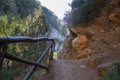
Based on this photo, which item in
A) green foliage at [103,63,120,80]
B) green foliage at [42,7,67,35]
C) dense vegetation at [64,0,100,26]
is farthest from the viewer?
green foliage at [42,7,67,35]

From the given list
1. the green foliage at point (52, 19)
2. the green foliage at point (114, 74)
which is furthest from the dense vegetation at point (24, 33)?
the green foliage at point (52, 19)

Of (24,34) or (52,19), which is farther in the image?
(52,19)

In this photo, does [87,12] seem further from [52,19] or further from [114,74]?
[52,19]

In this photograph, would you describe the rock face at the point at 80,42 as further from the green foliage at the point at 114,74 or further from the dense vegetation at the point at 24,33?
the green foliage at the point at 114,74

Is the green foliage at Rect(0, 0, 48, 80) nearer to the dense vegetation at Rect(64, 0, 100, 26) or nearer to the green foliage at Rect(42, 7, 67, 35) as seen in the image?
the dense vegetation at Rect(64, 0, 100, 26)

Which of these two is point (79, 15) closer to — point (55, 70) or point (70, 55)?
point (70, 55)

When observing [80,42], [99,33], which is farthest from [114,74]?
[80,42]

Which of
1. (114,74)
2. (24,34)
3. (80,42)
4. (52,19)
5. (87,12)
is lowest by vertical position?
(114,74)

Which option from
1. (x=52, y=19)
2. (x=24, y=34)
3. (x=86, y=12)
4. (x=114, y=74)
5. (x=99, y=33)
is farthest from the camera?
(x=52, y=19)

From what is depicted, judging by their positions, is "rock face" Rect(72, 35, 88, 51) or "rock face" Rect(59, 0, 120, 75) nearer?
"rock face" Rect(59, 0, 120, 75)

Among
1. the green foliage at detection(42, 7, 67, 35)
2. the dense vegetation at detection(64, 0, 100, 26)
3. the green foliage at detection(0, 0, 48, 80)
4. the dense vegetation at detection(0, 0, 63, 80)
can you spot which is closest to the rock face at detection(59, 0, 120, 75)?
the dense vegetation at detection(64, 0, 100, 26)

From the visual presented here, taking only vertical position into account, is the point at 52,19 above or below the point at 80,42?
above

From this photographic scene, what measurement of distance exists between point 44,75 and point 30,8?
98.6 feet

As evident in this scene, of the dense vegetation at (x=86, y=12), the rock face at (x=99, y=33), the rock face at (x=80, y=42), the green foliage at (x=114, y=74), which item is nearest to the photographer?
the green foliage at (x=114, y=74)
